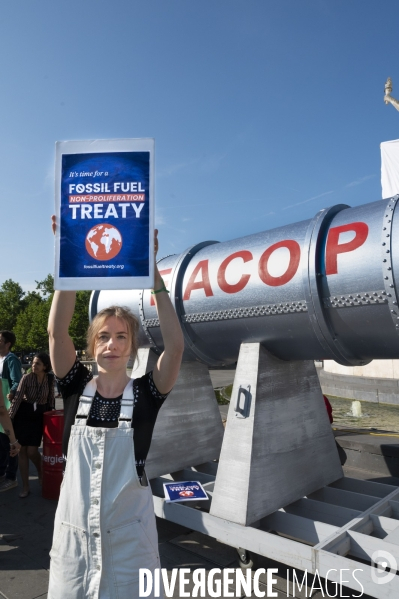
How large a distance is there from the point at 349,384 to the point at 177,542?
12188mm

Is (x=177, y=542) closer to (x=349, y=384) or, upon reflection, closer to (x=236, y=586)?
(x=236, y=586)

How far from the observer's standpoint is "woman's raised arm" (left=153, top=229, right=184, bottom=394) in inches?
86.4

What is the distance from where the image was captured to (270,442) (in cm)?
439

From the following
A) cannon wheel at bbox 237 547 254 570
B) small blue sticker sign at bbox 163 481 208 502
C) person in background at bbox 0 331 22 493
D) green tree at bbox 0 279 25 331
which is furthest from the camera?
green tree at bbox 0 279 25 331

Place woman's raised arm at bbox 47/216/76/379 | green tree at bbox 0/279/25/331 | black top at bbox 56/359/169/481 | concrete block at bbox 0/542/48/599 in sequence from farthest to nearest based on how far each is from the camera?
green tree at bbox 0/279/25/331
concrete block at bbox 0/542/48/599
woman's raised arm at bbox 47/216/76/379
black top at bbox 56/359/169/481

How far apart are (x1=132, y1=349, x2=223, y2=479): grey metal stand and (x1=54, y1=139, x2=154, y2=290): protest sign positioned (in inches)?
131

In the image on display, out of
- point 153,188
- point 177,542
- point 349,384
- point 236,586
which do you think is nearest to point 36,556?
point 177,542

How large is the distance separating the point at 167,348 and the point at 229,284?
2.48 meters

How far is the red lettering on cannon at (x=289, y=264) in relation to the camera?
4184mm

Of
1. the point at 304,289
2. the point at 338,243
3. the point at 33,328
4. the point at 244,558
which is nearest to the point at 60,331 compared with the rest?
the point at 304,289

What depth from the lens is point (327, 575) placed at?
332 centimetres

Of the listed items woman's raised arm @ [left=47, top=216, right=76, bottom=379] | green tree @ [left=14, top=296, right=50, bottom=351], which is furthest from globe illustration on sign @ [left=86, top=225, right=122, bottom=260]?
green tree @ [left=14, top=296, right=50, bottom=351]

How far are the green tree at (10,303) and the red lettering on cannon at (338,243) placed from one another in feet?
189

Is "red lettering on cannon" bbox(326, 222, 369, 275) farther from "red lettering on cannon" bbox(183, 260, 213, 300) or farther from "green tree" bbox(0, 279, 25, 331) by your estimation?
"green tree" bbox(0, 279, 25, 331)
